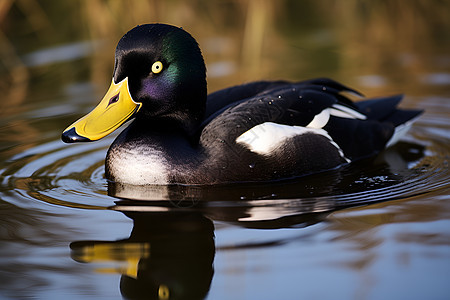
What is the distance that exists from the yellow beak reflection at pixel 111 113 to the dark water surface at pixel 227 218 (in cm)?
50

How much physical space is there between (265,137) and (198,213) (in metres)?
0.95

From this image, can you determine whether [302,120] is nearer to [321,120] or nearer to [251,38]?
[321,120]

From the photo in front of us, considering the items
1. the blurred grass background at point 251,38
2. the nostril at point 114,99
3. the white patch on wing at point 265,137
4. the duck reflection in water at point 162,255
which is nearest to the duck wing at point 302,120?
the white patch on wing at point 265,137

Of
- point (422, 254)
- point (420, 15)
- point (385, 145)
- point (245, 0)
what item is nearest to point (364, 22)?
point (420, 15)

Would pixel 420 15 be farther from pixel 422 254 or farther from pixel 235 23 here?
pixel 422 254

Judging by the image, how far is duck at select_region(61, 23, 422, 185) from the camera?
17.9 feet

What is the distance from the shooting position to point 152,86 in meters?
5.54

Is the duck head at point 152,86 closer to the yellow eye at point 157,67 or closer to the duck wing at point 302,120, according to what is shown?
the yellow eye at point 157,67

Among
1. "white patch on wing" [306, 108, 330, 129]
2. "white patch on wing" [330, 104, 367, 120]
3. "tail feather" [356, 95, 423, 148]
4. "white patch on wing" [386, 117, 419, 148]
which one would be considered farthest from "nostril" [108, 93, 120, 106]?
"white patch on wing" [386, 117, 419, 148]

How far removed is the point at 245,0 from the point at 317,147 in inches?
210

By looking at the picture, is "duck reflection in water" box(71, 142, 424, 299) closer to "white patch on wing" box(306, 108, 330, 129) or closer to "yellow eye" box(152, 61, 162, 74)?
"white patch on wing" box(306, 108, 330, 129)

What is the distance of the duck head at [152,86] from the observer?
537 cm

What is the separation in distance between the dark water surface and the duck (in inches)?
5.5

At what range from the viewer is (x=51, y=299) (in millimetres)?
3822
